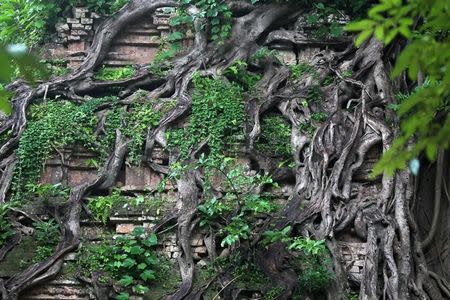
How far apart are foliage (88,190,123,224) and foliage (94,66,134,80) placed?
1757mm

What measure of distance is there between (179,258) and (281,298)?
99 centimetres

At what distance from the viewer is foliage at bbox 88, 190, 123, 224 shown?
239 inches

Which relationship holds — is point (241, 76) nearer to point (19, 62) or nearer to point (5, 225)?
point (5, 225)

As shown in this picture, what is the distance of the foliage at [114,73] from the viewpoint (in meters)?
7.44

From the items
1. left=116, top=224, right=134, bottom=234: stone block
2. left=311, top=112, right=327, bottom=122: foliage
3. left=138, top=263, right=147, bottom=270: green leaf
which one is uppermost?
left=311, top=112, right=327, bottom=122: foliage

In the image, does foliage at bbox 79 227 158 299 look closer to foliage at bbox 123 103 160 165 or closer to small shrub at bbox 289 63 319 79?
foliage at bbox 123 103 160 165

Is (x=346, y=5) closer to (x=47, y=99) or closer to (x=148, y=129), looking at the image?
(x=148, y=129)

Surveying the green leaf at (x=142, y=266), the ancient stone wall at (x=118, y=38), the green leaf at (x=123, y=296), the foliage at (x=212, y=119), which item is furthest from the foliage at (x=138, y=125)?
the green leaf at (x=123, y=296)

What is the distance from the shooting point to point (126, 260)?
5.55 meters

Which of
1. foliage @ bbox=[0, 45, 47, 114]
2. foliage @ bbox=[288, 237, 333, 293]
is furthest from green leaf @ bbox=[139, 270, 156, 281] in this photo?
foliage @ bbox=[0, 45, 47, 114]

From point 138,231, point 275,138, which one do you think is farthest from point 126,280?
point 275,138

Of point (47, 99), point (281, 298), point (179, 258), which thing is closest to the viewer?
point (281, 298)

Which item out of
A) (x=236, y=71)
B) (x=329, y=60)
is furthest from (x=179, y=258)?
(x=329, y=60)

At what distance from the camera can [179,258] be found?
5742 millimetres
